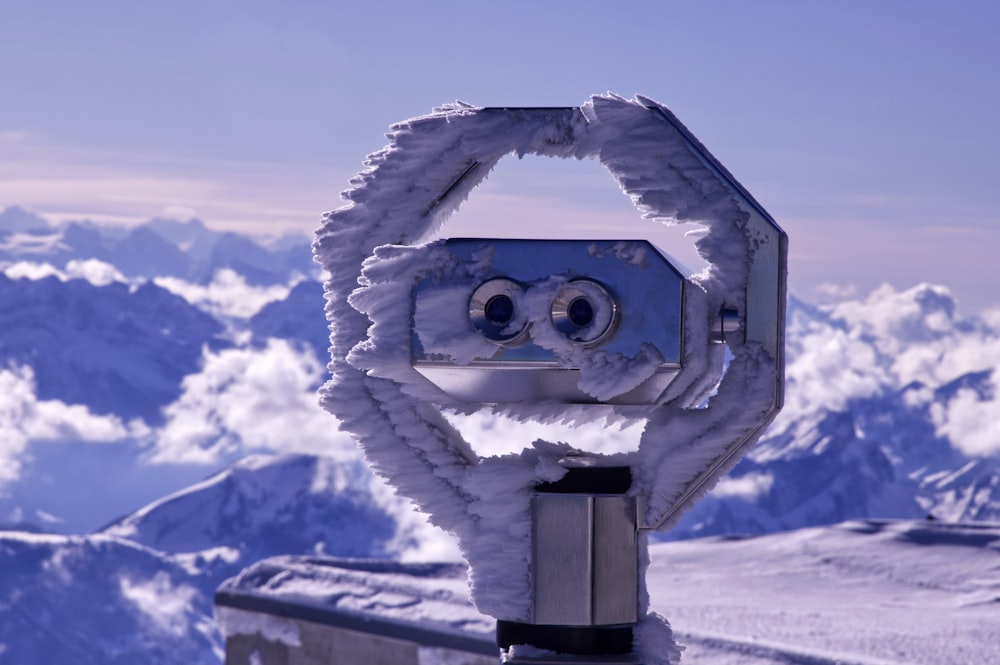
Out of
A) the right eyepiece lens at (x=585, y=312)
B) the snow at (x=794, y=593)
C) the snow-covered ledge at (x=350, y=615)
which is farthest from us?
the snow-covered ledge at (x=350, y=615)

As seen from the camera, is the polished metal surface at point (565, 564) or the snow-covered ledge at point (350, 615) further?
the snow-covered ledge at point (350, 615)

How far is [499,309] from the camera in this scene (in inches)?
32.4

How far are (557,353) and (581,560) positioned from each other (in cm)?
15

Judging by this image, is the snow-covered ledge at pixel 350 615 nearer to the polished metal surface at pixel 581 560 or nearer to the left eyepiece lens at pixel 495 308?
the polished metal surface at pixel 581 560

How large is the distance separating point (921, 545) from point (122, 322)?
129 m

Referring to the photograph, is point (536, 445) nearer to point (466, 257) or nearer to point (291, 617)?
point (466, 257)

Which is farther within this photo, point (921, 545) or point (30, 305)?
point (30, 305)

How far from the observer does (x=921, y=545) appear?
2.39m

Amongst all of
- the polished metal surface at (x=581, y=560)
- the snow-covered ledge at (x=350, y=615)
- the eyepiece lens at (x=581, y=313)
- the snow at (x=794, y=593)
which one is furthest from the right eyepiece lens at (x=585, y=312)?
the snow-covered ledge at (x=350, y=615)

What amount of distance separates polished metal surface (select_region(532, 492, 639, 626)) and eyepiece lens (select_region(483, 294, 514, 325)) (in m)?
0.14

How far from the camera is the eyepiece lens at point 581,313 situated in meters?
0.81

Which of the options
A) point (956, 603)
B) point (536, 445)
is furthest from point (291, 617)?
point (536, 445)

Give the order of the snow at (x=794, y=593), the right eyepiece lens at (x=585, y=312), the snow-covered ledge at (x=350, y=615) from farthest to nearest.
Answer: the snow-covered ledge at (x=350, y=615) → the snow at (x=794, y=593) → the right eyepiece lens at (x=585, y=312)

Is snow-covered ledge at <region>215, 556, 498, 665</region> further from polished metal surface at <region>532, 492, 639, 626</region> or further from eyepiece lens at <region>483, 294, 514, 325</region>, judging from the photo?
eyepiece lens at <region>483, 294, 514, 325</region>
